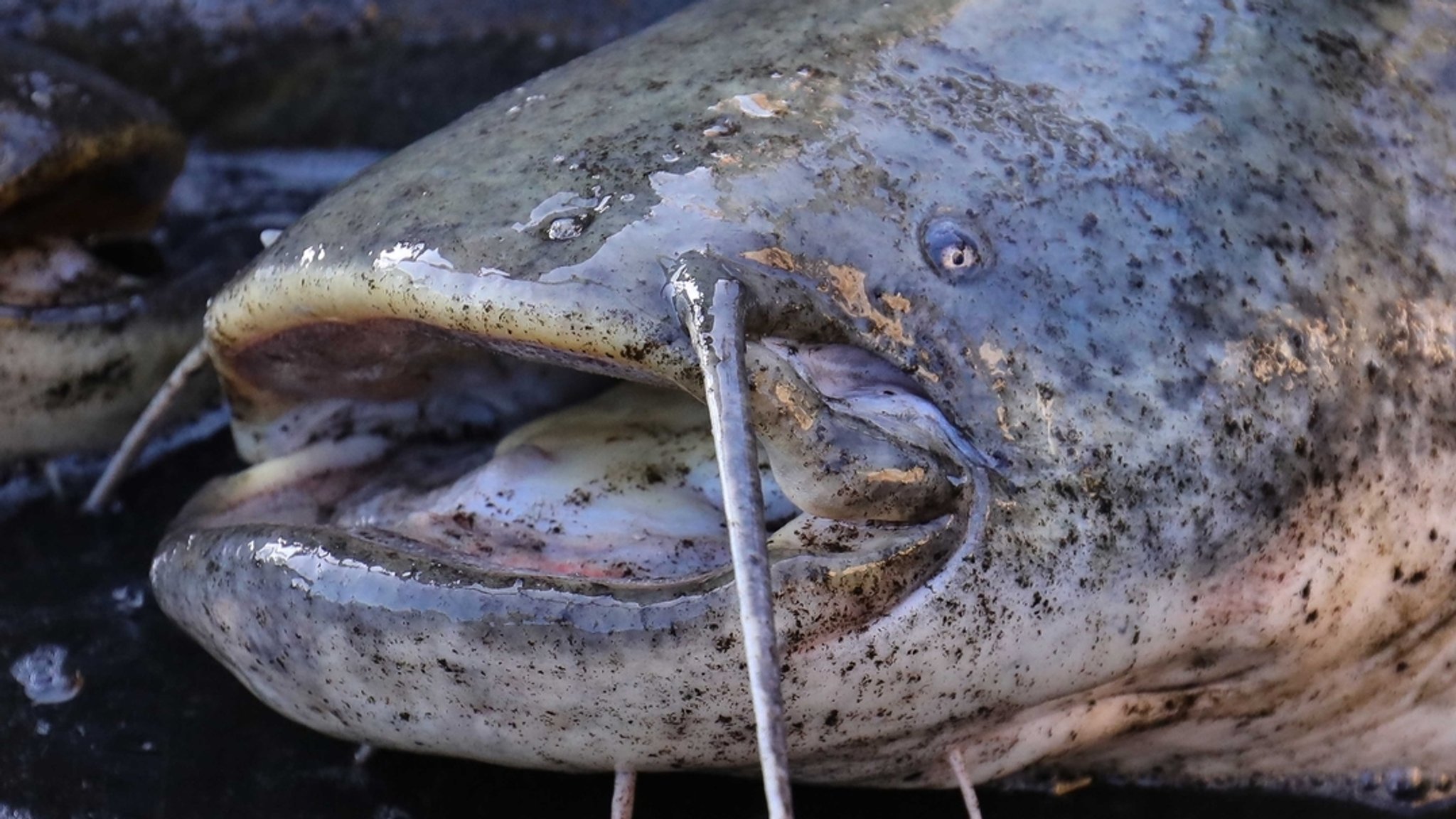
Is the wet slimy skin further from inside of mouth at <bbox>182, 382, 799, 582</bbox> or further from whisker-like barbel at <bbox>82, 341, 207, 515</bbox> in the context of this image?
inside of mouth at <bbox>182, 382, 799, 582</bbox>

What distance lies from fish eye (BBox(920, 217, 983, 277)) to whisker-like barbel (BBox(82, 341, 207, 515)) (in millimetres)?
782

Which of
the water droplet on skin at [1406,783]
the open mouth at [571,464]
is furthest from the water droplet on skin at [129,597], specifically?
the water droplet on skin at [1406,783]

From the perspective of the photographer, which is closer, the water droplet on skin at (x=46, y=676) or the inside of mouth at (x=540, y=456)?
the inside of mouth at (x=540, y=456)

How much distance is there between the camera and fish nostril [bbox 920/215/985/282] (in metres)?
1.29

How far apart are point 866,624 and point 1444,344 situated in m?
0.63

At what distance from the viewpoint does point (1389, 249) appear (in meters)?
1.43

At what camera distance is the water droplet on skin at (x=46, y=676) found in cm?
166

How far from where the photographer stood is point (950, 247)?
1295 mm

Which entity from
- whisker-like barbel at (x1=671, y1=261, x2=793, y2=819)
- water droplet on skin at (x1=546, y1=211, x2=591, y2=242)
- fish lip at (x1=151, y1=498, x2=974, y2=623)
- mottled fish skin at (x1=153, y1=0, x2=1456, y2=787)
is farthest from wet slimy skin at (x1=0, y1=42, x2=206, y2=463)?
whisker-like barbel at (x1=671, y1=261, x2=793, y2=819)

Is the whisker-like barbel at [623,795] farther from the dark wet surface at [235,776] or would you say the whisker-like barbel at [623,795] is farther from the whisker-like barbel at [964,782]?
the whisker-like barbel at [964,782]

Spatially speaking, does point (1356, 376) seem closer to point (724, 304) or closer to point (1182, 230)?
point (1182, 230)

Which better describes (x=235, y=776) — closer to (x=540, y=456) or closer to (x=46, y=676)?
(x=46, y=676)

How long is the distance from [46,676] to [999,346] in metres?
1.12

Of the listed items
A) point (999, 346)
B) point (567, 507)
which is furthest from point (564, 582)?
point (999, 346)
